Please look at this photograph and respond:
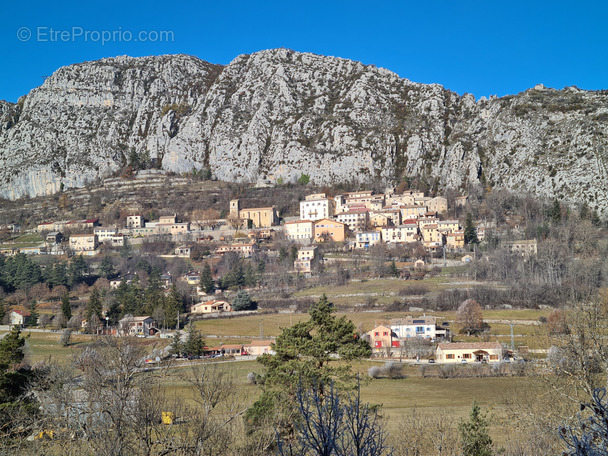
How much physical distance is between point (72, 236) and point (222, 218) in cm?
2637

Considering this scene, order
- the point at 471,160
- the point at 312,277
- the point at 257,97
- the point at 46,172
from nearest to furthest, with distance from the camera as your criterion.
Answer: the point at 312,277 → the point at 471,160 → the point at 46,172 → the point at 257,97

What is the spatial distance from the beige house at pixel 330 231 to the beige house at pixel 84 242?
3791 cm

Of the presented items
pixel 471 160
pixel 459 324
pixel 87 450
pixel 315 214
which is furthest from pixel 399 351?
pixel 471 160

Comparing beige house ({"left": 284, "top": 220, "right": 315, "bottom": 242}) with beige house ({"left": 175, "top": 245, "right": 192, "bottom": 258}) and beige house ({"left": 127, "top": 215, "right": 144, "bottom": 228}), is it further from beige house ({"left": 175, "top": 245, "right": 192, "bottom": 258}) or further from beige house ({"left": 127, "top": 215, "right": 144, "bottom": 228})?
beige house ({"left": 127, "top": 215, "right": 144, "bottom": 228})

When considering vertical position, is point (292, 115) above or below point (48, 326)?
above

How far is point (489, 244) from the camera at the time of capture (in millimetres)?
75438

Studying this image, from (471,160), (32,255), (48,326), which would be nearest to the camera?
(48,326)

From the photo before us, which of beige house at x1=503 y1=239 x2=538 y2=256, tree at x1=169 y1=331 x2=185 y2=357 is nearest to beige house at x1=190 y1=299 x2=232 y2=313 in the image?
tree at x1=169 y1=331 x2=185 y2=357

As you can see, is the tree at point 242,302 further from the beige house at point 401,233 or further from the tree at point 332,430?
the tree at point 332,430

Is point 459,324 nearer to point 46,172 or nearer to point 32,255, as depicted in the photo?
point 32,255

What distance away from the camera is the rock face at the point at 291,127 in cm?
10681

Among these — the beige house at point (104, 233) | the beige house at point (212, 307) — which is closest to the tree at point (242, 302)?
the beige house at point (212, 307)

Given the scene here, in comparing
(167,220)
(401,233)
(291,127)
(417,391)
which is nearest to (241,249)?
(167,220)

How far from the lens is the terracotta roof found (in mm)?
41500
